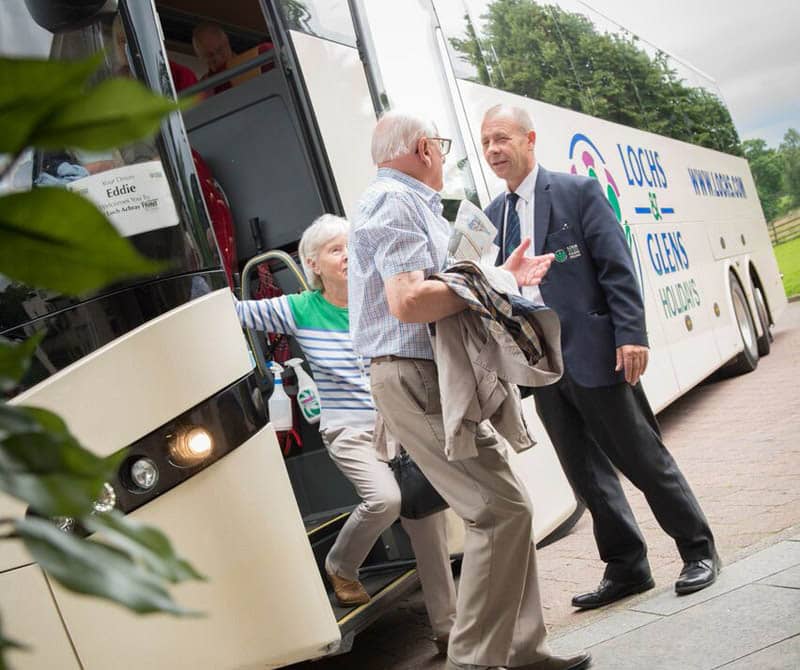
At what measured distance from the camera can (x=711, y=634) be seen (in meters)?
3.56

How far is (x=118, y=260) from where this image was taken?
0.43 metres

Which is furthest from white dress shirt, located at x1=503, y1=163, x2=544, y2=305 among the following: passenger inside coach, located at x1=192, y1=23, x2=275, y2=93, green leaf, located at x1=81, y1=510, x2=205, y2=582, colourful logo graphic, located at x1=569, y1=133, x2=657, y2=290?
green leaf, located at x1=81, y1=510, x2=205, y2=582

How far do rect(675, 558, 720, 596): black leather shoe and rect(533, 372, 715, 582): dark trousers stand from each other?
41 millimetres

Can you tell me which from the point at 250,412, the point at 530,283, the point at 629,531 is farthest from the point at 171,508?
the point at 629,531

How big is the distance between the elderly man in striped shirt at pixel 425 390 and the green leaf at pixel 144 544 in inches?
109

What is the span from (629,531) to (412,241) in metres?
1.78

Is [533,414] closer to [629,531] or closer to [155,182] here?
[629,531]

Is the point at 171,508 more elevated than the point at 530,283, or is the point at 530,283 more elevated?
the point at 530,283

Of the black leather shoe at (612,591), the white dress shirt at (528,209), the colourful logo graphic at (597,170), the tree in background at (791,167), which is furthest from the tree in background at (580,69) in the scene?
the tree in background at (791,167)

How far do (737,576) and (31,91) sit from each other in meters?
4.14

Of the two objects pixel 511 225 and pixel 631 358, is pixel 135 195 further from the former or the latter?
pixel 631 358

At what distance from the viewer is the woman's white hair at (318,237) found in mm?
4488

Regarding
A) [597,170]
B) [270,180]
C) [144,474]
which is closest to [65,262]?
[144,474]

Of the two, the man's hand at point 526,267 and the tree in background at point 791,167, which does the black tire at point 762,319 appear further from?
the tree in background at point 791,167
